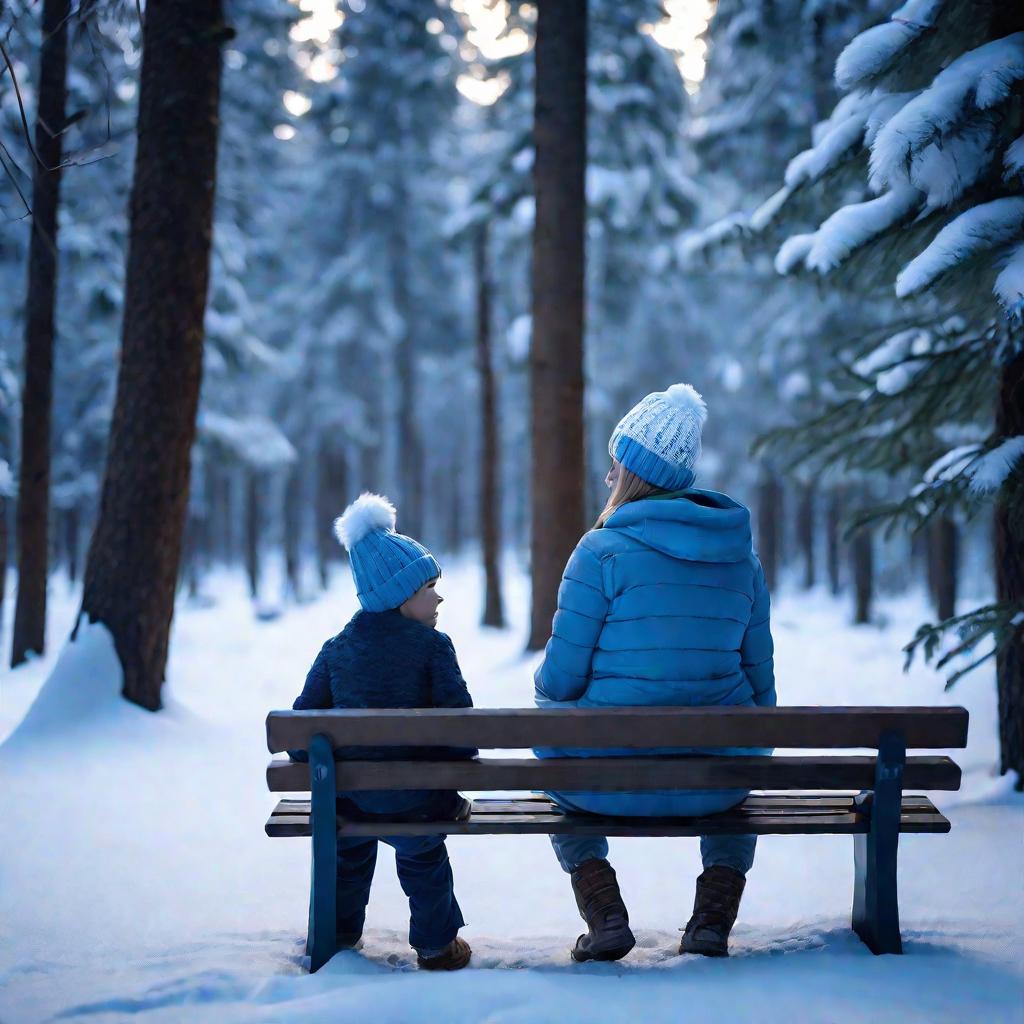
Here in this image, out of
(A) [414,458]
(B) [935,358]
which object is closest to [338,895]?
(B) [935,358]

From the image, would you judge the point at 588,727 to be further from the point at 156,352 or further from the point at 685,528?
the point at 156,352

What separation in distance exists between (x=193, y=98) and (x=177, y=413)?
2.36 meters

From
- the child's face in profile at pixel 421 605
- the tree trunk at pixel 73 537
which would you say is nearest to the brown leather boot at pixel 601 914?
the child's face in profile at pixel 421 605

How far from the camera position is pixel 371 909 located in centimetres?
485

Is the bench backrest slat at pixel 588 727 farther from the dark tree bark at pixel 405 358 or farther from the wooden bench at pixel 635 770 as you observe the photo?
the dark tree bark at pixel 405 358

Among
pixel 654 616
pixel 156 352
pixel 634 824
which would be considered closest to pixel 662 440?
pixel 654 616

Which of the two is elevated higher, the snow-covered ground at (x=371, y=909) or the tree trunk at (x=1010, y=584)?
the tree trunk at (x=1010, y=584)

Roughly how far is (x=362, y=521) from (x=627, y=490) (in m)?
1.01

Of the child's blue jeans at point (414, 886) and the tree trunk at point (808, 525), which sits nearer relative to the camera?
the child's blue jeans at point (414, 886)

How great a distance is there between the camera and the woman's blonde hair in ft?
12.1

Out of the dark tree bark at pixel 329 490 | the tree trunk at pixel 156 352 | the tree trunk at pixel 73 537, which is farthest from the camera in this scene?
the dark tree bark at pixel 329 490

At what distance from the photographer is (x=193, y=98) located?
7367 mm

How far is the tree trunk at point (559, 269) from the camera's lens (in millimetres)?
9531

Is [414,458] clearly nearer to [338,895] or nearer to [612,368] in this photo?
[612,368]
